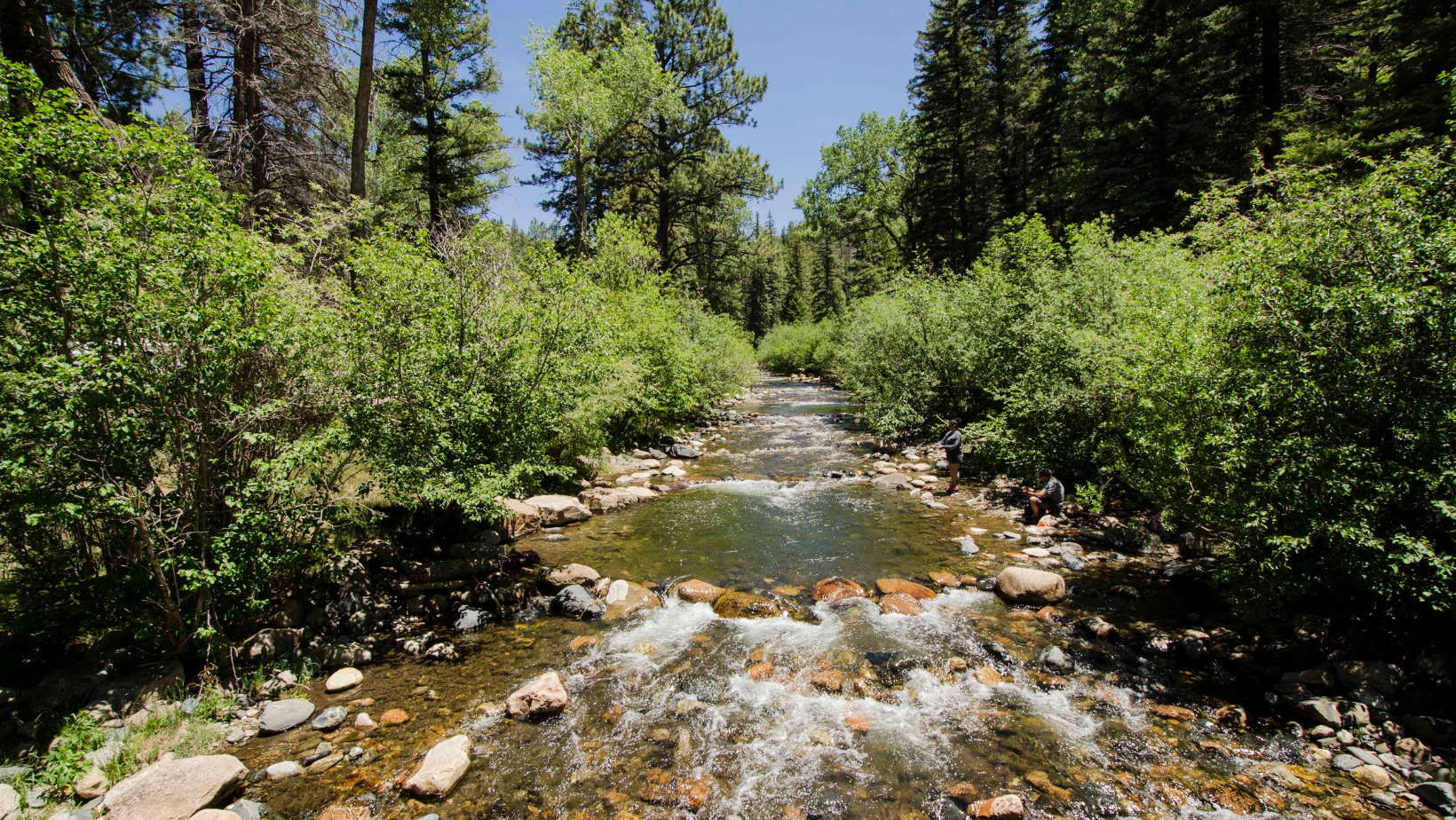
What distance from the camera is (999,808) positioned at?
185 inches

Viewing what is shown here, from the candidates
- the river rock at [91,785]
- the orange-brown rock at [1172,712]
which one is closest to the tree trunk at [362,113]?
the river rock at [91,785]

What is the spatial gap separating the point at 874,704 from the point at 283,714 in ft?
20.4

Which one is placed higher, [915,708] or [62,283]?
[62,283]

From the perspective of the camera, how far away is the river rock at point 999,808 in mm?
4652

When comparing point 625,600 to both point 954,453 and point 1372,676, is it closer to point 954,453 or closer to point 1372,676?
point 1372,676

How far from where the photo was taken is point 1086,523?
37.1ft

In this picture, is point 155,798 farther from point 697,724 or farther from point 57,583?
point 697,724

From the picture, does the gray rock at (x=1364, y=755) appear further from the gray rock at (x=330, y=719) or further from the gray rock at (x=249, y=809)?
the gray rock at (x=330, y=719)

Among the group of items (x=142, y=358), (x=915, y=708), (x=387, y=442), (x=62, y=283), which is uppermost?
(x=62, y=283)

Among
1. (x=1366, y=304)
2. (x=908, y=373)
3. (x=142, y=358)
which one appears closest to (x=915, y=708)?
(x=1366, y=304)

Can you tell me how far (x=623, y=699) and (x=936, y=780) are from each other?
3.34 metres

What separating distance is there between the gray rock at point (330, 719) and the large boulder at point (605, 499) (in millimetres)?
7483

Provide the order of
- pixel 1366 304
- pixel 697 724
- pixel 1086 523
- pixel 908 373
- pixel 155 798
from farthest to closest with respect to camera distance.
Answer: pixel 908 373
pixel 1086 523
pixel 697 724
pixel 1366 304
pixel 155 798

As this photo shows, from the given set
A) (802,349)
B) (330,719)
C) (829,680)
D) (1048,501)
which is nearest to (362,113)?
(330,719)
